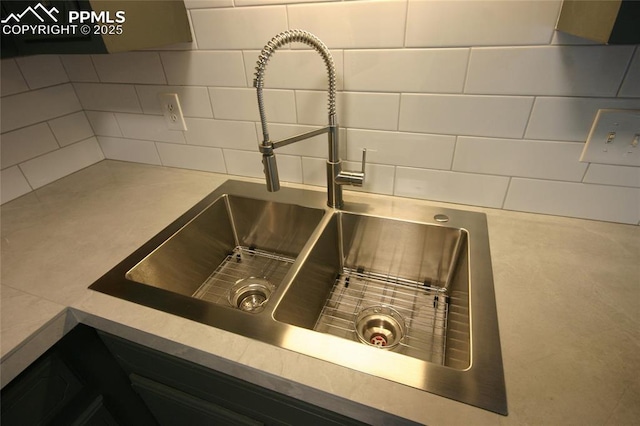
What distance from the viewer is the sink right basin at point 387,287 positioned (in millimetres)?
701

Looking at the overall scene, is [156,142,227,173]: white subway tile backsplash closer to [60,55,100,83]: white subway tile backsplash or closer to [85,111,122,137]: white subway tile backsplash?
[85,111,122,137]: white subway tile backsplash

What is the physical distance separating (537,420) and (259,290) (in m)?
0.63

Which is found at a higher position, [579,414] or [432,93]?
[432,93]

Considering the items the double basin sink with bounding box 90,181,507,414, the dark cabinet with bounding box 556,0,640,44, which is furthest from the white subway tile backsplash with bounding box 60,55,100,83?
the dark cabinet with bounding box 556,0,640,44

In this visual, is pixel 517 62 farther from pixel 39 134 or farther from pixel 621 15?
pixel 39 134

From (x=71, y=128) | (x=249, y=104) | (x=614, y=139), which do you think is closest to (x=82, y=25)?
(x=249, y=104)

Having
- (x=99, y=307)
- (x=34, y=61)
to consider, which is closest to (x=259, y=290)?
(x=99, y=307)

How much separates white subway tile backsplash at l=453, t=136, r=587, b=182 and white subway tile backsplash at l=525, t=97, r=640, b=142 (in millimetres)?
19

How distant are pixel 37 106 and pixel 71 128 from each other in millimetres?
118

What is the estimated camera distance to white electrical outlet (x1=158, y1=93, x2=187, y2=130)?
1015 mm

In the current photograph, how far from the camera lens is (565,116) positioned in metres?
0.70

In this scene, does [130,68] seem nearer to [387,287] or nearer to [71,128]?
[71,128]

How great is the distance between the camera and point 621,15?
1.34 ft

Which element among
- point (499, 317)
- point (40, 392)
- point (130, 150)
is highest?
point (130, 150)
